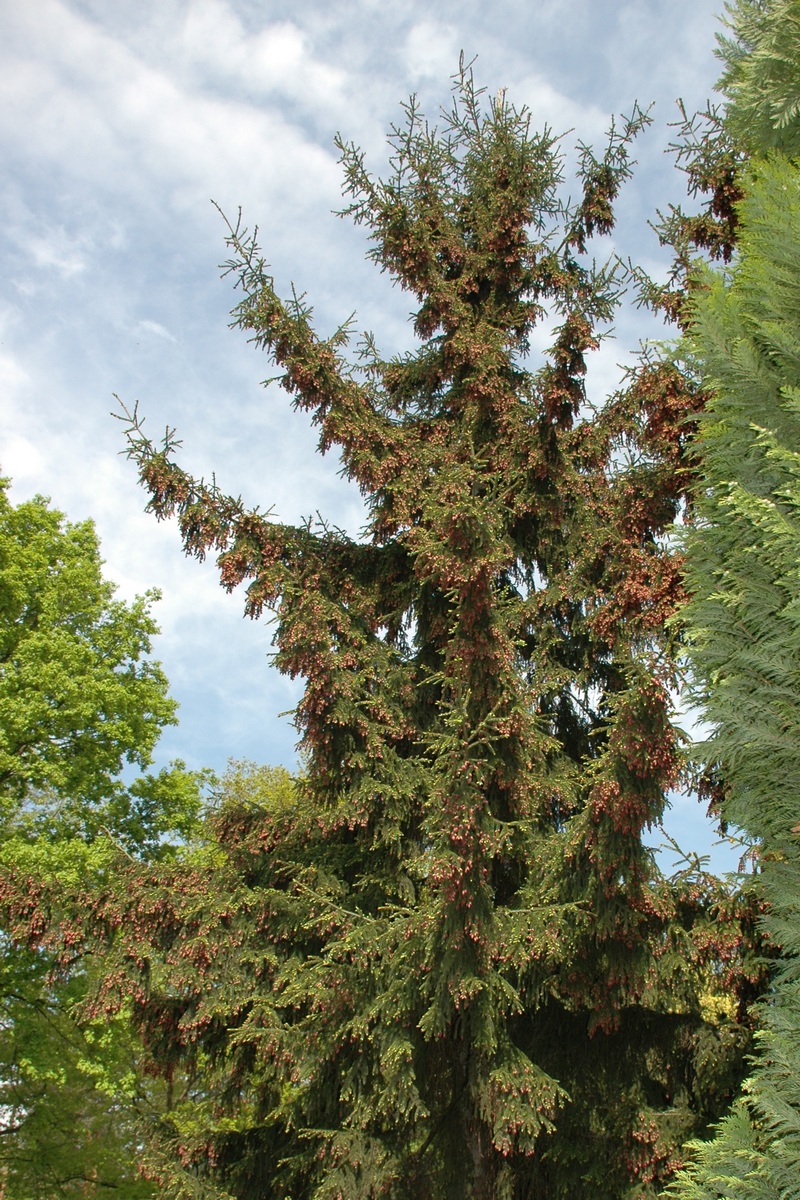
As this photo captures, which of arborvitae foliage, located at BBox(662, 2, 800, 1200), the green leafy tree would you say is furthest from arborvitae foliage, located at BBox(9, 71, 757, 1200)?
the green leafy tree

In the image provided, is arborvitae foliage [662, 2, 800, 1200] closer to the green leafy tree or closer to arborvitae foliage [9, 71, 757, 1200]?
arborvitae foliage [9, 71, 757, 1200]

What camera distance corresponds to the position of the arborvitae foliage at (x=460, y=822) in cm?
648

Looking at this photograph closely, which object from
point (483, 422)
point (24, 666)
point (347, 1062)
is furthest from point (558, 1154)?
point (24, 666)

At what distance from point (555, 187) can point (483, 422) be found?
10.9 feet

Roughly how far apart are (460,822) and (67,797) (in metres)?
12.2

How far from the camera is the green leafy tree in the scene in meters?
14.4

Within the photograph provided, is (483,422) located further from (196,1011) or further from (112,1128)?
(112,1128)

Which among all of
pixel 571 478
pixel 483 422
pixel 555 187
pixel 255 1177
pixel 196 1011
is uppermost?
pixel 555 187

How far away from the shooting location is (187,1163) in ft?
25.8

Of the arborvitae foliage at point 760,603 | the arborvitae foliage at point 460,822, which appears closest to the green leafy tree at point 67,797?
the arborvitae foliage at point 460,822

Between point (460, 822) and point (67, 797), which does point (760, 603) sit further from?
point (67, 797)

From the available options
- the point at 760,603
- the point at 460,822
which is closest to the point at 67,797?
the point at 460,822

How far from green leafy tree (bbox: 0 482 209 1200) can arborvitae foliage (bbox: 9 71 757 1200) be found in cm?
594

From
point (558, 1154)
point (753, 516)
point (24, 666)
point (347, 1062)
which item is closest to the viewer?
point (753, 516)
